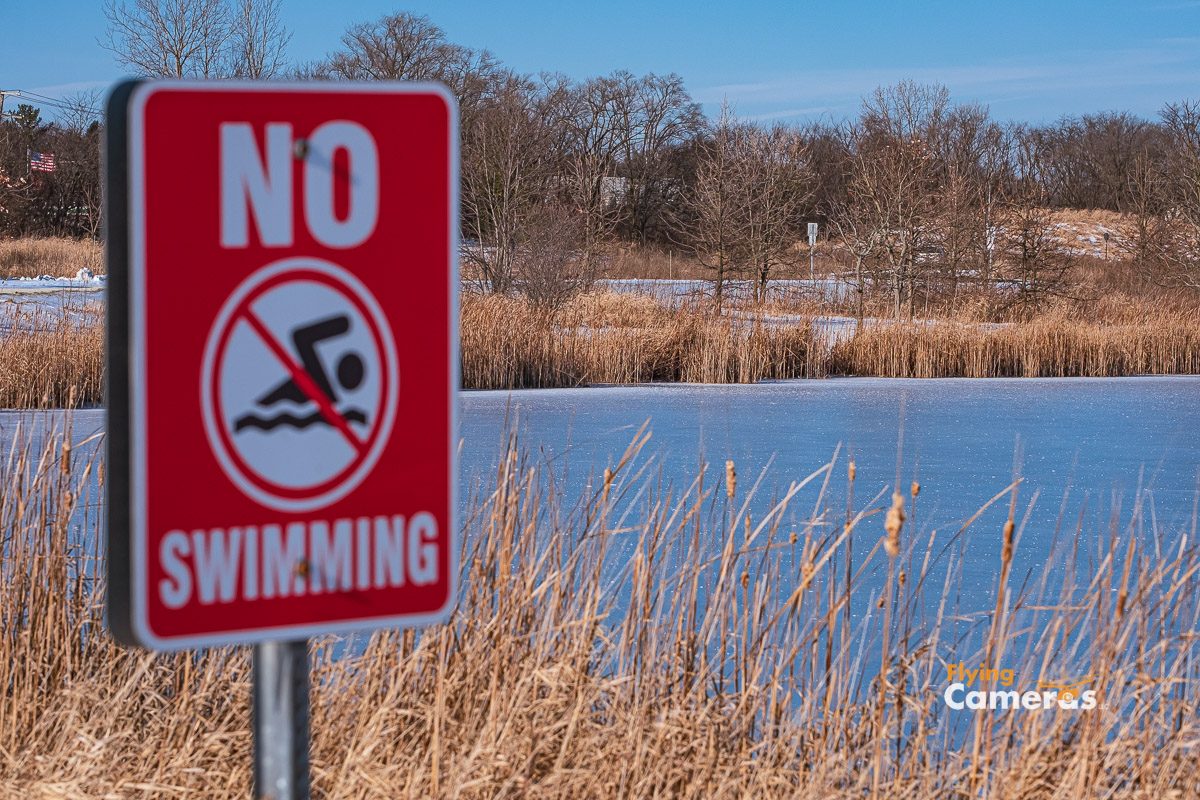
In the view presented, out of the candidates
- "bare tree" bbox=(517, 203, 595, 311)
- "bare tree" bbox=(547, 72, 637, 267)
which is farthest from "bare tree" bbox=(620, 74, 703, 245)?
"bare tree" bbox=(517, 203, 595, 311)

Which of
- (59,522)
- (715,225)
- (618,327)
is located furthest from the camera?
(715,225)

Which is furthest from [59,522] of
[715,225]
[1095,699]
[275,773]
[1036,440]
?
[715,225]

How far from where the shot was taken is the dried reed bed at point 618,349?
883 cm

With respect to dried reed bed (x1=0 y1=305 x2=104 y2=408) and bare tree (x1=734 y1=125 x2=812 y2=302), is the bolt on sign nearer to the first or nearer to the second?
dried reed bed (x1=0 y1=305 x2=104 y2=408)

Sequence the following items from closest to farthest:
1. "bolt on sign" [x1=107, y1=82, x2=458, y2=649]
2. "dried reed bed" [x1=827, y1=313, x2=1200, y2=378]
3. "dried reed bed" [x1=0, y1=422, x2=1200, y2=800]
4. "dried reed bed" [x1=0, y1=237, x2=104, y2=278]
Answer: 1. "bolt on sign" [x1=107, y1=82, x2=458, y2=649]
2. "dried reed bed" [x1=0, y1=422, x2=1200, y2=800]
3. "dried reed bed" [x1=827, y1=313, x2=1200, y2=378]
4. "dried reed bed" [x1=0, y1=237, x2=104, y2=278]

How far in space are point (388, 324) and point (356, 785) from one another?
1.13 metres

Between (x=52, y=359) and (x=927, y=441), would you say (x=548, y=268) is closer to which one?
(x=52, y=359)

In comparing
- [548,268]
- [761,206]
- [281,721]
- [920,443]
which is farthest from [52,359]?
[761,206]

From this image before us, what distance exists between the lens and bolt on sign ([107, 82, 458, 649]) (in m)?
0.67

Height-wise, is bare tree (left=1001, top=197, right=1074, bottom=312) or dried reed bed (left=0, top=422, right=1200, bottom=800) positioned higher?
bare tree (left=1001, top=197, right=1074, bottom=312)

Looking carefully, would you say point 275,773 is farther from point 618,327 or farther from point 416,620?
point 618,327

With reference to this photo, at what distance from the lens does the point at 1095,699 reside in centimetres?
185

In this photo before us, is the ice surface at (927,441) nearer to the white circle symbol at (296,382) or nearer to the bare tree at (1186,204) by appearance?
the white circle symbol at (296,382)

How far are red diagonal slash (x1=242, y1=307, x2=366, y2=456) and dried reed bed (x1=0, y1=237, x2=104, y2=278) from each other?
19.4 m
